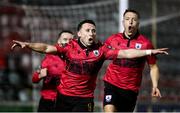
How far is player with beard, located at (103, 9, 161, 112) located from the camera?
8734mm

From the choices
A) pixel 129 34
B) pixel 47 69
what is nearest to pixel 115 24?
pixel 47 69

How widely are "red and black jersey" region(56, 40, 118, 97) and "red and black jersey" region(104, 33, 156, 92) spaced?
0.47 m

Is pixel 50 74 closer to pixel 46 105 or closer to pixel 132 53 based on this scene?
pixel 46 105

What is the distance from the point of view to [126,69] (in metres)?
8.79

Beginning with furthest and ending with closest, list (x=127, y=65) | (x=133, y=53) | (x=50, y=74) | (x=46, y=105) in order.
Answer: (x=46, y=105), (x=50, y=74), (x=127, y=65), (x=133, y=53)

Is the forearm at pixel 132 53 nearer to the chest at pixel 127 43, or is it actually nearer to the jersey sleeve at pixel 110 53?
the jersey sleeve at pixel 110 53

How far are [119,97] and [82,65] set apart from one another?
95 cm

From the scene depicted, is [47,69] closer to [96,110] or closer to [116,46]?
[116,46]

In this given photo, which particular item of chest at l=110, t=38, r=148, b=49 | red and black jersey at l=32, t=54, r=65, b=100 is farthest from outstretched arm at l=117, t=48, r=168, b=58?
red and black jersey at l=32, t=54, r=65, b=100

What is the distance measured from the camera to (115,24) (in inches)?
557

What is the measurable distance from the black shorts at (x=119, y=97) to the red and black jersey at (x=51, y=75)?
4.28 ft

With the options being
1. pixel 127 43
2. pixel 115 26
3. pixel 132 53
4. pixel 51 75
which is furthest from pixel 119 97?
pixel 115 26

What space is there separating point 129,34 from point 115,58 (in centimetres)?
67

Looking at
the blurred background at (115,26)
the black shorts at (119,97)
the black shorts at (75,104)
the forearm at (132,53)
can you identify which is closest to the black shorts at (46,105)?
the black shorts at (119,97)
